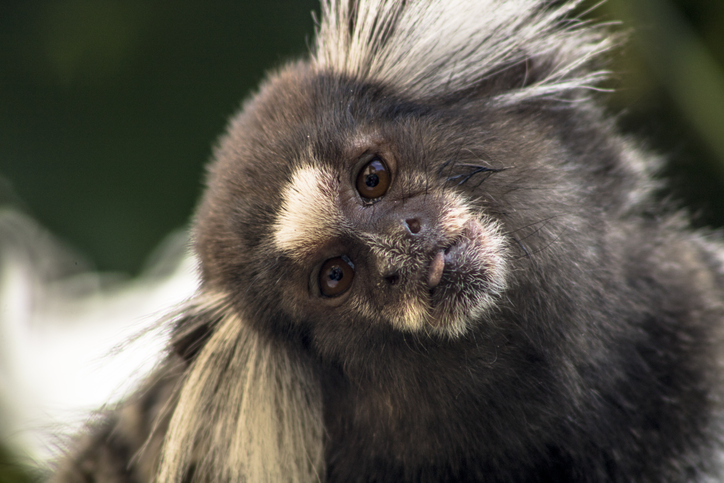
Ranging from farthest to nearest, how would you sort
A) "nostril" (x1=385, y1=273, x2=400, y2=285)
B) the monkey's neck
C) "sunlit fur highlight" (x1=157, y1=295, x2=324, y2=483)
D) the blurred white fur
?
the blurred white fur < "sunlit fur highlight" (x1=157, y1=295, x2=324, y2=483) < the monkey's neck < "nostril" (x1=385, y1=273, x2=400, y2=285)

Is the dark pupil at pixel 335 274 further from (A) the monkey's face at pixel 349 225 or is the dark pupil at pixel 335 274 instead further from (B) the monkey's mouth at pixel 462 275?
(B) the monkey's mouth at pixel 462 275

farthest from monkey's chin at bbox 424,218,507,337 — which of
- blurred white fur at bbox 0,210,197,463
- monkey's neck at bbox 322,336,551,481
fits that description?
blurred white fur at bbox 0,210,197,463

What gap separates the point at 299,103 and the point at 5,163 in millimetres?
2069

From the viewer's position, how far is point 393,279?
4.56 feet

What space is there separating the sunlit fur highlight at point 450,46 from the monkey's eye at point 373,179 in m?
0.26

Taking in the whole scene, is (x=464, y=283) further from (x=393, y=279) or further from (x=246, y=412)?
(x=246, y=412)

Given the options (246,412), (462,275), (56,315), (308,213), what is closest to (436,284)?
(462,275)

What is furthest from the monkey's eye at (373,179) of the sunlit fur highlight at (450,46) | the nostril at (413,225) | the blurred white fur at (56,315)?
the blurred white fur at (56,315)

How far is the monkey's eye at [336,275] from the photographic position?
1479mm

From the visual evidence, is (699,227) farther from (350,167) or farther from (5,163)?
(5,163)

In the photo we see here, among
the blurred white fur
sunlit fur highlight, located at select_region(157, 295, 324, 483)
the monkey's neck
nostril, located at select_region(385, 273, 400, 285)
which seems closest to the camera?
nostril, located at select_region(385, 273, 400, 285)

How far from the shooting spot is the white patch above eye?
145 cm

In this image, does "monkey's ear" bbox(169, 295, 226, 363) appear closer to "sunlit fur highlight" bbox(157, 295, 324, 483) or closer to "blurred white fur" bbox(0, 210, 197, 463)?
"sunlit fur highlight" bbox(157, 295, 324, 483)

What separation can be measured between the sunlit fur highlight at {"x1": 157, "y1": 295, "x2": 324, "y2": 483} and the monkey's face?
11 centimetres
